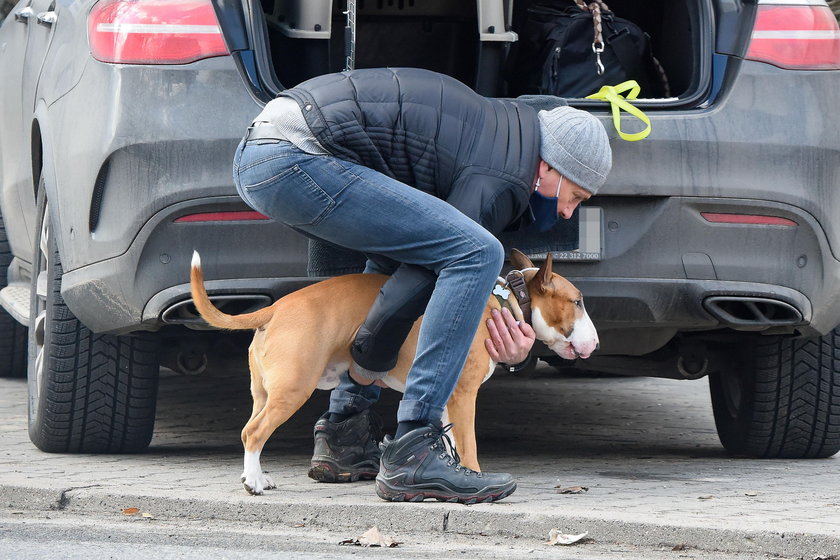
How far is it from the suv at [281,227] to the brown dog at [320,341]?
116mm

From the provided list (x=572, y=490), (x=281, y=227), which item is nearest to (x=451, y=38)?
(x=281, y=227)

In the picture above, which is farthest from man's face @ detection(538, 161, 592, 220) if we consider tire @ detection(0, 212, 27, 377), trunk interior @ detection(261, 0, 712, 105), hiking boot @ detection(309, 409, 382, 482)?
tire @ detection(0, 212, 27, 377)

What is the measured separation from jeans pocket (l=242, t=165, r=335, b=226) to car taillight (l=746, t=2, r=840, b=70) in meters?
1.42

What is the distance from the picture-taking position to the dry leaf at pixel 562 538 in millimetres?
3681

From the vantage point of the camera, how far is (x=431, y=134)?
3.87 metres

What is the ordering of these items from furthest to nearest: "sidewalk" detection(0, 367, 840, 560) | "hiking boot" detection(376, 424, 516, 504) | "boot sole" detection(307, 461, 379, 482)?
1. "boot sole" detection(307, 461, 379, 482)
2. "hiking boot" detection(376, 424, 516, 504)
3. "sidewalk" detection(0, 367, 840, 560)

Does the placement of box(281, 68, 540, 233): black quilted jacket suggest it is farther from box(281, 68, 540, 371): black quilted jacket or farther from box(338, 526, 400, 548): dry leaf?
box(338, 526, 400, 548): dry leaf

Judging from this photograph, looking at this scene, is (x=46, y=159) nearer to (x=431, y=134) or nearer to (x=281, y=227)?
(x=281, y=227)

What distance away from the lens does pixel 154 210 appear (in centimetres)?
416

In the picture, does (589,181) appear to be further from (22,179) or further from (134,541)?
(22,179)

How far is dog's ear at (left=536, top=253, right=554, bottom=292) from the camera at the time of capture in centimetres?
418

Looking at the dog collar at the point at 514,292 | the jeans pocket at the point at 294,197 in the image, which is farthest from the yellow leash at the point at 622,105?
the jeans pocket at the point at 294,197

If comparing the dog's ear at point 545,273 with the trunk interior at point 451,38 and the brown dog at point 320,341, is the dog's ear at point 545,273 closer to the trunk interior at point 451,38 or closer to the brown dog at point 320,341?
the brown dog at point 320,341

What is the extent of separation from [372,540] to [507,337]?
2.76ft
